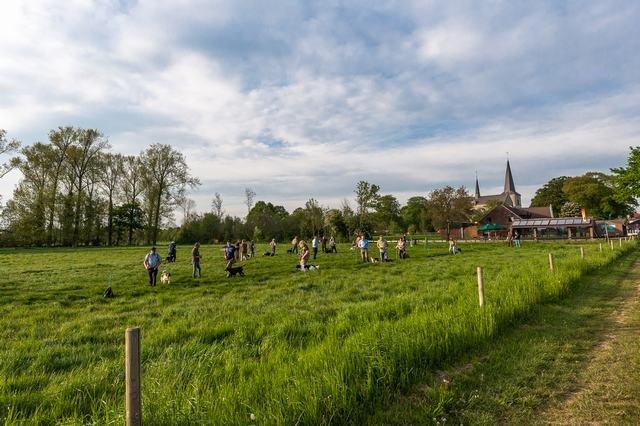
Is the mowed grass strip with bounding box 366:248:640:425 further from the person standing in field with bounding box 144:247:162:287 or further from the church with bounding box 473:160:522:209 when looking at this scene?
the church with bounding box 473:160:522:209

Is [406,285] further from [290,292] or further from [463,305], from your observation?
[463,305]

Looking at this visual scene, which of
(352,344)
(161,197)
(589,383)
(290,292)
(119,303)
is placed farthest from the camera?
(161,197)

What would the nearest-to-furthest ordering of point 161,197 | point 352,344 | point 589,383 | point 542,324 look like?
point 589,383 < point 352,344 < point 542,324 < point 161,197

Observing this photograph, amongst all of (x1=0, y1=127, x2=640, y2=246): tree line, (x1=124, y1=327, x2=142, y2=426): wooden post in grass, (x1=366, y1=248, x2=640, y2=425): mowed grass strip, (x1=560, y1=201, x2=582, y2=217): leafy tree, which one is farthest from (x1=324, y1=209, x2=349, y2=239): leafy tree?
(x1=124, y1=327, x2=142, y2=426): wooden post in grass

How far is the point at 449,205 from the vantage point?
5188 centimetres

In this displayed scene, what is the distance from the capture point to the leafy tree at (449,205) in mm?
51200

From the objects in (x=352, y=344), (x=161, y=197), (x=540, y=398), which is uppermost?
(x=161, y=197)

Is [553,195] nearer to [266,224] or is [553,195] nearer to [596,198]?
[596,198]

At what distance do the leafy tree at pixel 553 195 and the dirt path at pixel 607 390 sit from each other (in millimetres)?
90956

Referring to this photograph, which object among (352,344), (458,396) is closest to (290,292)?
(352,344)

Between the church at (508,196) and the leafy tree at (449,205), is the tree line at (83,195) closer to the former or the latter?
the leafy tree at (449,205)

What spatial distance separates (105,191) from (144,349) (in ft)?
189

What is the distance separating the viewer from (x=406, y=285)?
12.2 meters

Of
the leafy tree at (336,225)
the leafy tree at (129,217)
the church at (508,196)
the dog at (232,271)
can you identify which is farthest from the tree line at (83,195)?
the church at (508,196)
